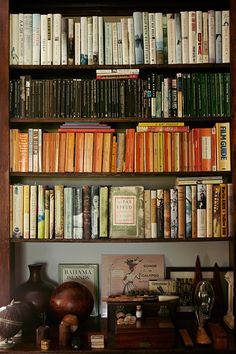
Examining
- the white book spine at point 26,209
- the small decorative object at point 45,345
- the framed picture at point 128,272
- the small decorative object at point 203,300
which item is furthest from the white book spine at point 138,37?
the small decorative object at point 45,345

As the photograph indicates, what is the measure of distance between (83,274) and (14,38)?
1.32 m

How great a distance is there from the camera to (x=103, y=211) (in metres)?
2.44

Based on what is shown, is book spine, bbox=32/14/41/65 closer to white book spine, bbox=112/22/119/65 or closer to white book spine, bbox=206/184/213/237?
white book spine, bbox=112/22/119/65

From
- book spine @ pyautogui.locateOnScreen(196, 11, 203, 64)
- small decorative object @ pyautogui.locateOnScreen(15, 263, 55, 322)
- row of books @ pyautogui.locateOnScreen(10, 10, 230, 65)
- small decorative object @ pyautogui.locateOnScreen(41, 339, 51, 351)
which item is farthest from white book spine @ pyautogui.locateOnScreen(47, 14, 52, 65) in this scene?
small decorative object @ pyautogui.locateOnScreen(41, 339, 51, 351)

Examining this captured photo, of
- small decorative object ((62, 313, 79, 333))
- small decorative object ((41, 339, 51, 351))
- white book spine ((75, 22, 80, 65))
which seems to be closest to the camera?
small decorative object ((41, 339, 51, 351))

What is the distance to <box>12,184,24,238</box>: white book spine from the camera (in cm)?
243

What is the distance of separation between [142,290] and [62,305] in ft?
1.59

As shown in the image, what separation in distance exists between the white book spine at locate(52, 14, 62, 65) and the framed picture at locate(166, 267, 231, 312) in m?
1.29

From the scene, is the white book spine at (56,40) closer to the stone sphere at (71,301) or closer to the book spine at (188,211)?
the book spine at (188,211)

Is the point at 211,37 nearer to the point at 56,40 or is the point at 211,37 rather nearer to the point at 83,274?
the point at 56,40

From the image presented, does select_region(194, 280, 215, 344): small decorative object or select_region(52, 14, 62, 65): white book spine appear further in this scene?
select_region(52, 14, 62, 65): white book spine

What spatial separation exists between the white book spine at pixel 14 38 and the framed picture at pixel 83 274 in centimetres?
115

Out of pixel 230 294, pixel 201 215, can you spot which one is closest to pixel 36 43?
pixel 201 215

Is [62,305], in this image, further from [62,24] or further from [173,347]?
[62,24]
